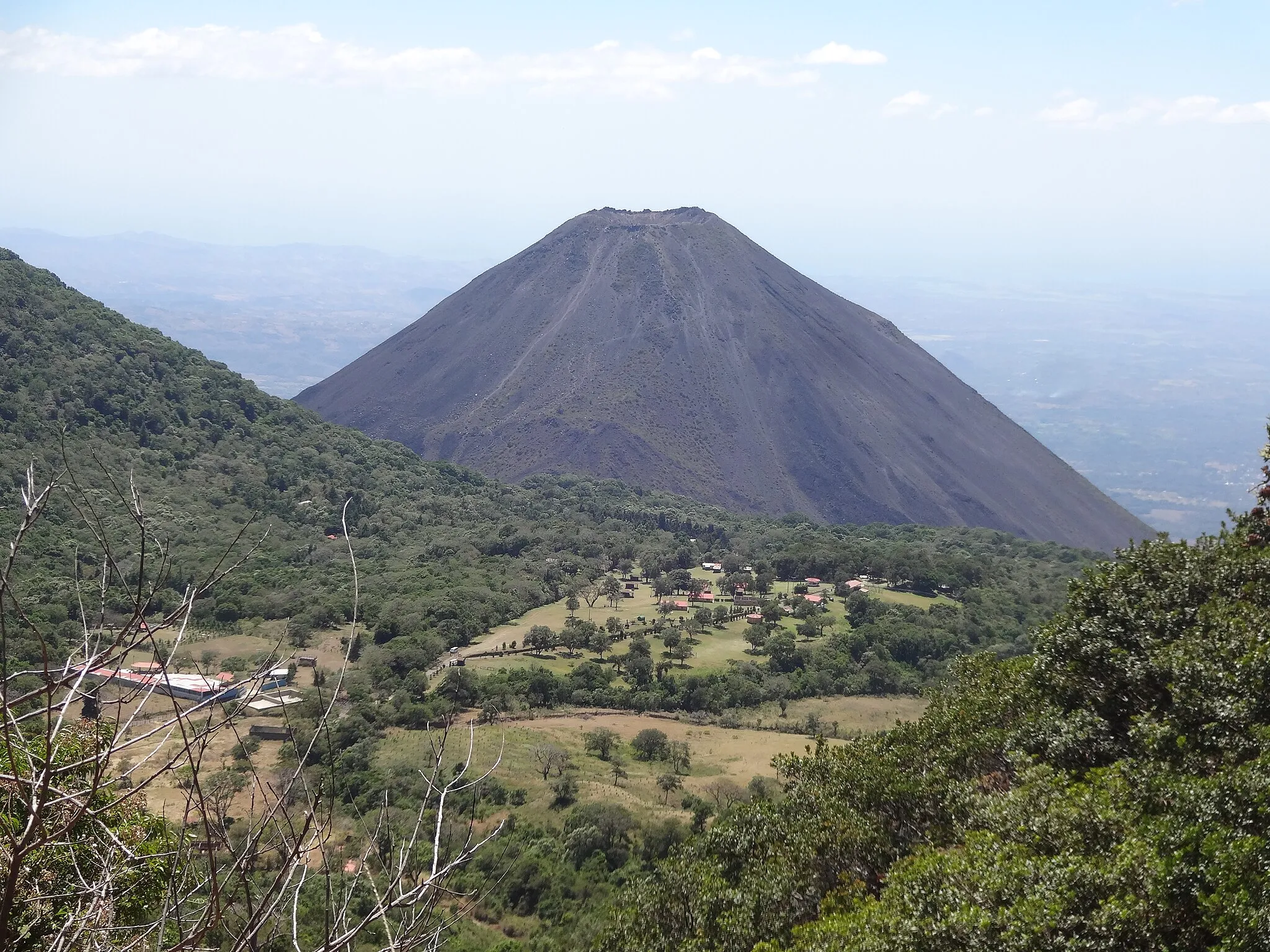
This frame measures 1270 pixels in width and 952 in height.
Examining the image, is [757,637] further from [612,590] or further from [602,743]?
[602,743]

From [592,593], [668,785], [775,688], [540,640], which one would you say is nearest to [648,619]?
[592,593]

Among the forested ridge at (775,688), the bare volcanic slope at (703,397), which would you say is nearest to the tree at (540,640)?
the forested ridge at (775,688)

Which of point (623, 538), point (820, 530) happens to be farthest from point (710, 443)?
point (623, 538)

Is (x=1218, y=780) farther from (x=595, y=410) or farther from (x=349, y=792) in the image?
(x=595, y=410)

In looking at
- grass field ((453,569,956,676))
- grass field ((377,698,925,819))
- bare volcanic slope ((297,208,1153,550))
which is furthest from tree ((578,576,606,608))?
bare volcanic slope ((297,208,1153,550))

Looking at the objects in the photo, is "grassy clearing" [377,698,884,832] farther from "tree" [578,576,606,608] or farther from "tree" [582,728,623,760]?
"tree" [578,576,606,608]

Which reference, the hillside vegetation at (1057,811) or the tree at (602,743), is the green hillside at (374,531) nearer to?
the tree at (602,743)
